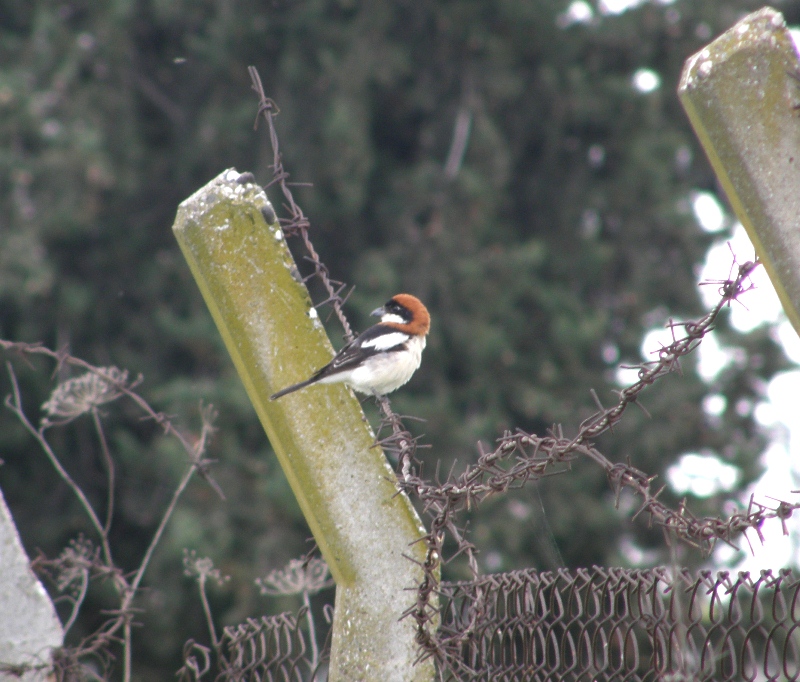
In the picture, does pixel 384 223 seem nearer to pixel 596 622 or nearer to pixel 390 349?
pixel 390 349

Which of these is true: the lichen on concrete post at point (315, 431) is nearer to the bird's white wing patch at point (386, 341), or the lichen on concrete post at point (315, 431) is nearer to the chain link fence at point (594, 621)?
the chain link fence at point (594, 621)

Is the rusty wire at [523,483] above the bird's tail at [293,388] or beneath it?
beneath

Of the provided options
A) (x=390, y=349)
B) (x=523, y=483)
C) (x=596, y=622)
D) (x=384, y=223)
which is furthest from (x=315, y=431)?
(x=384, y=223)

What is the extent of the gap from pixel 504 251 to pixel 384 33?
2890mm

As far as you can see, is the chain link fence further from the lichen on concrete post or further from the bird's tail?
the bird's tail

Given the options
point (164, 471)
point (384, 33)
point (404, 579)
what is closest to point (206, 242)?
point (404, 579)

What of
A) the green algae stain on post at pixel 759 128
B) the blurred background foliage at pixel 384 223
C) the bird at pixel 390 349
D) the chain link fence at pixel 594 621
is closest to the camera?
the green algae stain on post at pixel 759 128

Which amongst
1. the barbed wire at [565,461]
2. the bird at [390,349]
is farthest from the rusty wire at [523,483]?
the bird at [390,349]

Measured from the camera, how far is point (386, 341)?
448cm

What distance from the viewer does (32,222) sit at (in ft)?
33.0

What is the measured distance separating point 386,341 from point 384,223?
22.9ft

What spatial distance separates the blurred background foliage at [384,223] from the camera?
1012 centimetres

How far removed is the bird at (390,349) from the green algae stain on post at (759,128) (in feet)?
7.31

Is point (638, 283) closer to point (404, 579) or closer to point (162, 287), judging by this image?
point (162, 287)
